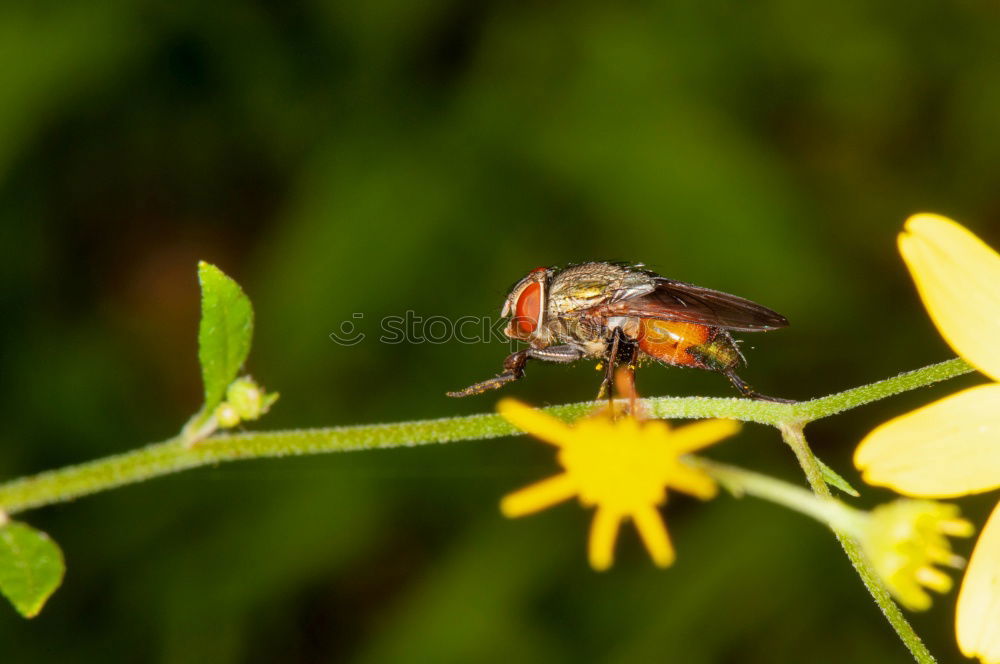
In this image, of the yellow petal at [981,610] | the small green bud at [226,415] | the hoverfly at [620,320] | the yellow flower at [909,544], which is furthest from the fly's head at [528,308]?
the yellow petal at [981,610]

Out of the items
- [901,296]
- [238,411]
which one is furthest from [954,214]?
[238,411]

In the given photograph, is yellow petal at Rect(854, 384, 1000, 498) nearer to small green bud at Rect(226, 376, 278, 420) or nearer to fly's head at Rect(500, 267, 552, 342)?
fly's head at Rect(500, 267, 552, 342)

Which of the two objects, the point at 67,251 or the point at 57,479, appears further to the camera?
the point at 67,251

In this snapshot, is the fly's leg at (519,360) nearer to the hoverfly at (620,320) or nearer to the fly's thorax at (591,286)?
the hoverfly at (620,320)

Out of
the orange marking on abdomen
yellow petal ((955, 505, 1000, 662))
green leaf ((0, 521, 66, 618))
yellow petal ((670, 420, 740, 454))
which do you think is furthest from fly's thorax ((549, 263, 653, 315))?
green leaf ((0, 521, 66, 618))

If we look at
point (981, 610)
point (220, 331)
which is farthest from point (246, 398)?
point (981, 610)

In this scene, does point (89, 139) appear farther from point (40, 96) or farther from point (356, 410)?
point (356, 410)
